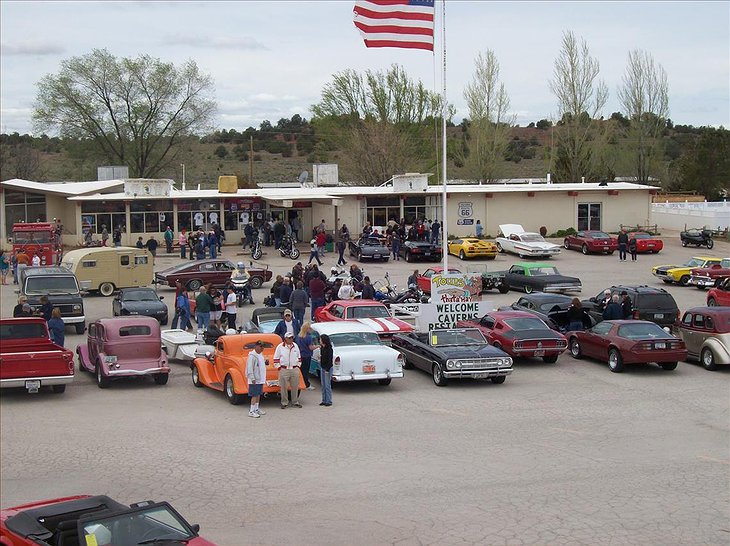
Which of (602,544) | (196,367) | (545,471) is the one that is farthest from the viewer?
(196,367)

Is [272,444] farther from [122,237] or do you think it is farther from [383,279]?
[122,237]

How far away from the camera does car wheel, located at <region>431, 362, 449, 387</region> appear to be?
19.7 meters

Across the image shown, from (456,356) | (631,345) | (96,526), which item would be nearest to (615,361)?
(631,345)

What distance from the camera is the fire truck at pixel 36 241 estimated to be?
38906 mm

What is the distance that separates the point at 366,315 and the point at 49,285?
32.0ft

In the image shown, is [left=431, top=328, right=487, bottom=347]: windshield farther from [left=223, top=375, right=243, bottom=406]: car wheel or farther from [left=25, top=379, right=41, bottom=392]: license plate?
[left=25, top=379, right=41, bottom=392]: license plate

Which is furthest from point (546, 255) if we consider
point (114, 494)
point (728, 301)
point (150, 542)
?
point (150, 542)

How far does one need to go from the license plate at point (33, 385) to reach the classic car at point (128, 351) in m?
1.62

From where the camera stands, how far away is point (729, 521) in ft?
37.3

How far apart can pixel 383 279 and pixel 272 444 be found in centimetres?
2316

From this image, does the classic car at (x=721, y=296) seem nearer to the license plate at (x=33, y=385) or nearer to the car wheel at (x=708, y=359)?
the car wheel at (x=708, y=359)

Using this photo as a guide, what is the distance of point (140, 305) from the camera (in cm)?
2733

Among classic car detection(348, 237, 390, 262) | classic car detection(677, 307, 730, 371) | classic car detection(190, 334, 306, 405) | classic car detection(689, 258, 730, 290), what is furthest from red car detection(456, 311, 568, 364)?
classic car detection(348, 237, 390, 262)

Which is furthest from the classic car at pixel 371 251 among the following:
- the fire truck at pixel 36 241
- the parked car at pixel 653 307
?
the parked car at pixel 653 307
